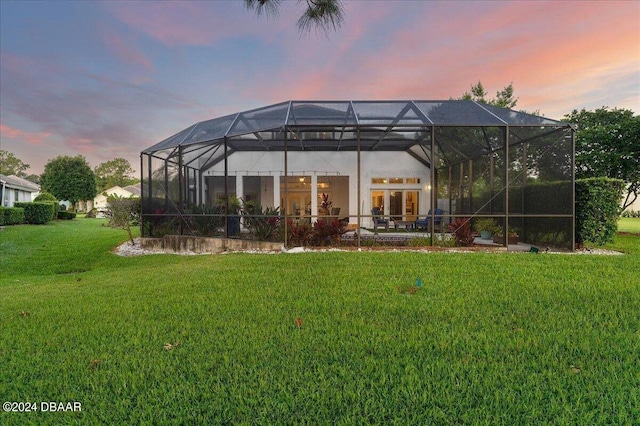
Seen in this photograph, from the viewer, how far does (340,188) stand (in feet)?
49.7

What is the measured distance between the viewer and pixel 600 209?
8125 millimetres

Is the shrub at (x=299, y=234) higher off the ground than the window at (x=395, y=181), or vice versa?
the window at (x=395, y=181)

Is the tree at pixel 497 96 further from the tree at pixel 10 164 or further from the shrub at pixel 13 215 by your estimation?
the tree at pixel 10 164

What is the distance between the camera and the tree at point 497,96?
2156 centimetres

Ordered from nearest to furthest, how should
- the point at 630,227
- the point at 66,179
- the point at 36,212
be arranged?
the point at 630,227, the point at 36,212, the point at 66,179

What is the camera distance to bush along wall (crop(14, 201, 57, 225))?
19.7 meters

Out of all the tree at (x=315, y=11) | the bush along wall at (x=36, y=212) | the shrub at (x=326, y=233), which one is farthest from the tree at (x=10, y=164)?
the tree at (x=315, y=11)

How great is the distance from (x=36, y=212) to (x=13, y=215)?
210cm

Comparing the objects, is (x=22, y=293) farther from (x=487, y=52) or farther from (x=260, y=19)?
(x=487, y=52)

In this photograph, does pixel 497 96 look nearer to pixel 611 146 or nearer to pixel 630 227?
pixel 611 146

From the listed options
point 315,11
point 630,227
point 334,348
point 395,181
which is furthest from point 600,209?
point 630,227

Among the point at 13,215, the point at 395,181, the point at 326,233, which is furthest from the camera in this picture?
the point at 13,215

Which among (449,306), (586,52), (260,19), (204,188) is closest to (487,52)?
(586,52)

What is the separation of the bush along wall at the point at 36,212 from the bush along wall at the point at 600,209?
2695 cm
